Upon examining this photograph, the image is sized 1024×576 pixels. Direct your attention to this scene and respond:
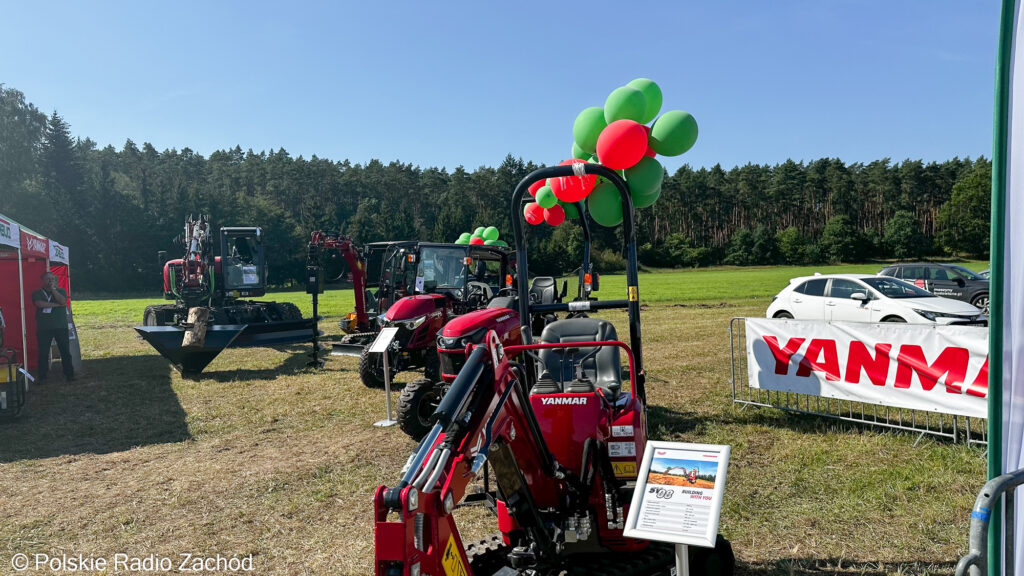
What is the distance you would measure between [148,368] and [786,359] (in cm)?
1066

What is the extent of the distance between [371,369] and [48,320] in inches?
210

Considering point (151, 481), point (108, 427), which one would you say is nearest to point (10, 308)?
point (108, 427)

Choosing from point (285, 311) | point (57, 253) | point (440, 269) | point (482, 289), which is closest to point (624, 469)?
point (482, 289)

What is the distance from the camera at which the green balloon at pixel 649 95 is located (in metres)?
6.02

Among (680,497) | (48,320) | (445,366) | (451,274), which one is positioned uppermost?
(451,274)

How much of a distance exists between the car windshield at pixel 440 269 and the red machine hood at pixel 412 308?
60.5 inches

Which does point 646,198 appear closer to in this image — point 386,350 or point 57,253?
point 386,350

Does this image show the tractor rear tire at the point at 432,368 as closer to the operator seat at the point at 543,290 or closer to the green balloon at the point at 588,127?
the operator seat at the point at 543,290

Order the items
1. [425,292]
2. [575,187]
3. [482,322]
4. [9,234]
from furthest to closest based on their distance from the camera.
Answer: [425,292] → [9,234] → [482,322] → [575,187]

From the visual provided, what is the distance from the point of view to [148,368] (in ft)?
38.3

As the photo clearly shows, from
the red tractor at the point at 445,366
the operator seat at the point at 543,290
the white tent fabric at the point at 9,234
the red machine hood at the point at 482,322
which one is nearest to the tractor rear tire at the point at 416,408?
the red tractor at the point at 445,366

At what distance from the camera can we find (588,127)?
6348mm

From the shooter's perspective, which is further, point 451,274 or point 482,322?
point 451,274

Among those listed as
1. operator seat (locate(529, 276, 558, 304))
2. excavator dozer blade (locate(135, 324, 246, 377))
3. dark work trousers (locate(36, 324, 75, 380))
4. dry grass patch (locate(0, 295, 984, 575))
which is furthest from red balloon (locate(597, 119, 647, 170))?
dark work trousers (locate(36, 324, 75, 380))
